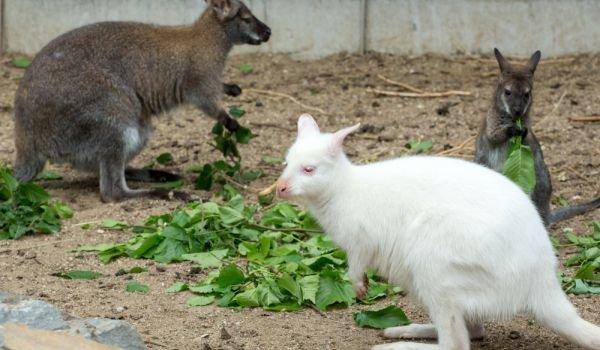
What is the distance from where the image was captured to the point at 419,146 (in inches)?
299

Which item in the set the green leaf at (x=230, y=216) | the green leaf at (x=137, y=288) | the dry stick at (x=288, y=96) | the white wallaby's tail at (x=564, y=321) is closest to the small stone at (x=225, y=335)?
the green leaf at (x=137, y=288)

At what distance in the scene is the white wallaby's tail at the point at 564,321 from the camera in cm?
406

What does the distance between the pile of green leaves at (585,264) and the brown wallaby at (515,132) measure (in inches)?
7.0

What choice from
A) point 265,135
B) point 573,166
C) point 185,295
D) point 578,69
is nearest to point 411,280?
point 185,295

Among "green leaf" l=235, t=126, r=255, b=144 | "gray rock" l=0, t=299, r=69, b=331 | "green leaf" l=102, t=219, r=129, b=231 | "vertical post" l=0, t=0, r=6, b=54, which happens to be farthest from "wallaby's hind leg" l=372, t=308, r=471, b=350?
"vertical post" l=0, t=0, r=6, b=54

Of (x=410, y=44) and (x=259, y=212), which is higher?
(x=410, y=44)

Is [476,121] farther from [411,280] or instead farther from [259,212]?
[411,280]

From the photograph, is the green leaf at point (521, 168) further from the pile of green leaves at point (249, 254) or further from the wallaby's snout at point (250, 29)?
the wallaby's snout at point (250, 29)

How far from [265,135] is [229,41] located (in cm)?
88

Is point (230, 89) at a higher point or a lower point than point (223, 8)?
lower

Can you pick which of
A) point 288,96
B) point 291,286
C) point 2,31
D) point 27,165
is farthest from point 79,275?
point 2,31

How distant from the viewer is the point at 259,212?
6.58 m

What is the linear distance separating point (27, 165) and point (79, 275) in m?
1.77

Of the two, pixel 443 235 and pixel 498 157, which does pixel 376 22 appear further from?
pixel 443 235
